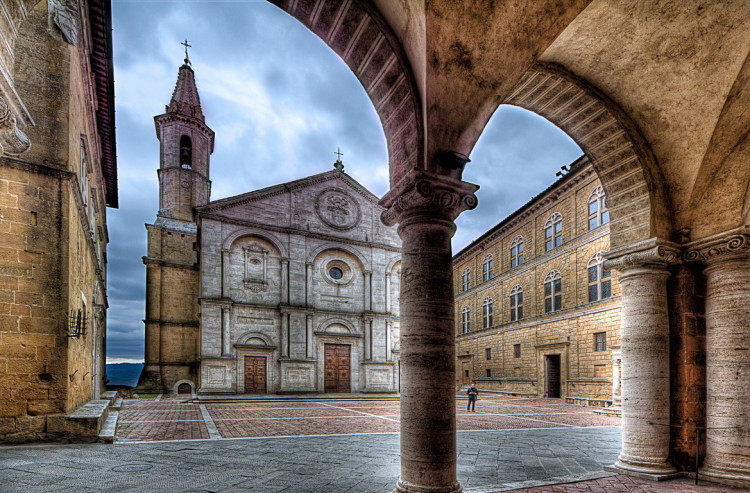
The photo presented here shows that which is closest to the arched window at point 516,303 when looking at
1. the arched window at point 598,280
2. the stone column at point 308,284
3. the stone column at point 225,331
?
the arched window at point 598,280

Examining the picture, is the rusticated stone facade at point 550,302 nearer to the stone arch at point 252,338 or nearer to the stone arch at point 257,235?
the stone arch at point 257,235

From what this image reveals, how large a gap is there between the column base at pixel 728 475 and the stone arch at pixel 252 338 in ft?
76.0

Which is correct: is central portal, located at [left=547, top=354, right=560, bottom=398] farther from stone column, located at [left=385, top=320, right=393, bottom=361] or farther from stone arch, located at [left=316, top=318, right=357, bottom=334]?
stone arch, located at [left=316, top=318, right=357, bottom=334]

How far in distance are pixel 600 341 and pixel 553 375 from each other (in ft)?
15.7

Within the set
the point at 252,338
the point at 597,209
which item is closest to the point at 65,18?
the point at 252,338

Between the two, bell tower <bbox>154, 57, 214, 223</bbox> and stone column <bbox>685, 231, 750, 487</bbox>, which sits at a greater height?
bell tower <bbox>154, 57, 214, 223</bbox>

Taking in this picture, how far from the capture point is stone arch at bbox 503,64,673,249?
6.17 m

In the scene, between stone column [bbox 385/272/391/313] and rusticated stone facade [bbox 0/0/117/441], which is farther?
stone column [bbox 385/272/391/313]

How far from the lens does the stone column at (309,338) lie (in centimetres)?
2672

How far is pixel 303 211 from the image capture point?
95.1 feet

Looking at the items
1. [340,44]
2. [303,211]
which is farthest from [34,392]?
[303,211]

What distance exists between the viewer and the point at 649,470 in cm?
570

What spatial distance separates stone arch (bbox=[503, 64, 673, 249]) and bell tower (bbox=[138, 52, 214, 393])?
1039 inches

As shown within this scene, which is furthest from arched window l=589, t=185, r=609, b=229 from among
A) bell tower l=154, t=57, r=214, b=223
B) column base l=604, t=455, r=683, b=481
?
bell tower l=154, t=57, r=214, b=223
